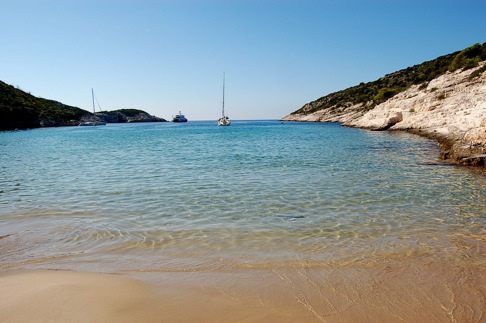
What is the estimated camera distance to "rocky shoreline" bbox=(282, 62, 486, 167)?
20.0 metres

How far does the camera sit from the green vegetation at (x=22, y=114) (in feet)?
334

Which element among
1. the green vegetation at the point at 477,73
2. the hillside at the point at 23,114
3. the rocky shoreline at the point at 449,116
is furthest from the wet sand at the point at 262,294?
the hillside at the point at 23,114

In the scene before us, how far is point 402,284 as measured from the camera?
18.4ft

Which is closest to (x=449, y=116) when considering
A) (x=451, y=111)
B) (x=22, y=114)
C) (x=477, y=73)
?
(x=451, y=111)

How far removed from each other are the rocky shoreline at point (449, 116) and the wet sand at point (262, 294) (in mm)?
14759

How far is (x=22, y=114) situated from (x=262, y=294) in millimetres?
123057

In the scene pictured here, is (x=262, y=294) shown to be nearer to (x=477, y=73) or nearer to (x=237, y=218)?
(x=237, y=218)

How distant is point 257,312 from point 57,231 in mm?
6044

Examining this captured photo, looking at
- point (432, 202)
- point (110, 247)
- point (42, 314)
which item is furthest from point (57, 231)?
point (432, 202)

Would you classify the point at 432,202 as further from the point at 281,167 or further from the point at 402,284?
the point at 281,167

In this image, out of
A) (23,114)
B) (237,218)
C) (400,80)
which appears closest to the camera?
(237,218)

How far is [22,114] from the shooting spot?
109 meters

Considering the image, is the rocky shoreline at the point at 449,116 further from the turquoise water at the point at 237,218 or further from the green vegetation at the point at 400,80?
the green vegetation at the point at 400,80

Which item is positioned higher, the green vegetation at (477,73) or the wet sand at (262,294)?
the green vegetation at (477,73)
